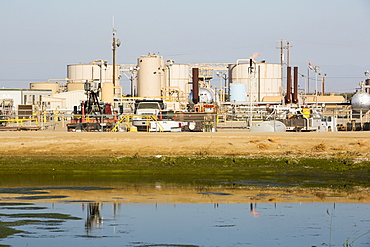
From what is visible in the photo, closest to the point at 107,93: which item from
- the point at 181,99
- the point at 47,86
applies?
the point at 181,99

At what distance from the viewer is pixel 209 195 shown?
61.8ft

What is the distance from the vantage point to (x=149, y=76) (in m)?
79.6

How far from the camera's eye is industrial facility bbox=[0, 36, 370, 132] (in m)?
41.7

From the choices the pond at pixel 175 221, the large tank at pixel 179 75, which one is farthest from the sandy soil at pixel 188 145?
the large tank at pixel 179 75

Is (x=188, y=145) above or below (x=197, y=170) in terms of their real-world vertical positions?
above

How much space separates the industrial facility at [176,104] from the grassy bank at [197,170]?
12.8m

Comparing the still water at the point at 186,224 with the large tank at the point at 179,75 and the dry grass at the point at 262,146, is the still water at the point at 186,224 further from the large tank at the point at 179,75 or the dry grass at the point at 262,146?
the large tank at the point at 179,75

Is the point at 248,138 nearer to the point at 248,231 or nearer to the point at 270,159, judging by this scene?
the point at 270,159

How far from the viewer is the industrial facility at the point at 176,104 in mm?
41719

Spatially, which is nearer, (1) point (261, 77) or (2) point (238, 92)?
(2) point (238, 92)

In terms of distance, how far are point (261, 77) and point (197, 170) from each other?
71351 millimetres

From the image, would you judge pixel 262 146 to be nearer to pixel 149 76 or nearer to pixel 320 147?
pixel 320 147

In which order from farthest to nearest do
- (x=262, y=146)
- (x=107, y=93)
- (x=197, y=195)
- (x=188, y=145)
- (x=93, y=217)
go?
(x=107, y=93) < (x=188, y=145) < (x=262, y=146) < (x=197, y=195) < (x=93, y=217)

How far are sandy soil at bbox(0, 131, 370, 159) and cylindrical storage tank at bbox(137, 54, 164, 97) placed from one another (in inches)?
1965
